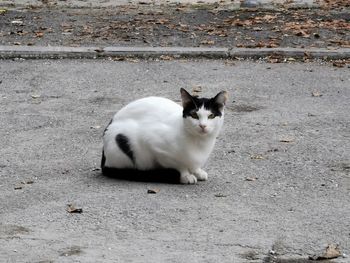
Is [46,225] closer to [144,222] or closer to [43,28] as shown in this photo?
[144,222]

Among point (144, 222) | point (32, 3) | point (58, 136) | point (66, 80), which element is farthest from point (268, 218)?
point (32, 3)

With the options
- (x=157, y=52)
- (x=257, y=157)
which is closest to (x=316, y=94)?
(x=257, y=157)

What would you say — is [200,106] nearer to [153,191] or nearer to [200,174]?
[200,174]

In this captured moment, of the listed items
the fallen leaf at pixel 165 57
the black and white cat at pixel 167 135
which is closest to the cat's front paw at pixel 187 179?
the black and white cat at pixel 167 135

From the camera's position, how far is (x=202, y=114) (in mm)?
6266

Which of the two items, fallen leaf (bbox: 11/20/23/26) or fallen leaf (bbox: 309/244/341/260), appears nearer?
fallen leaf (bbox: 309/244/341/260)

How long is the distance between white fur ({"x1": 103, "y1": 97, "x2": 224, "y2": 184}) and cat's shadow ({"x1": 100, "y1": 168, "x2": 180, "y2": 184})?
0.14 feet

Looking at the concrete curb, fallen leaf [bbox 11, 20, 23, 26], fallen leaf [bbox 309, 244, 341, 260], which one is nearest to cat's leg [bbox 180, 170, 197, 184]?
fallen leaf [bbox 309, 244, 341, 260]

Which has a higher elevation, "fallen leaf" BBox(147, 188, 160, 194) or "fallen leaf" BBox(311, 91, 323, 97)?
"fallen leaf" BBox(147, 188, 160, 194)

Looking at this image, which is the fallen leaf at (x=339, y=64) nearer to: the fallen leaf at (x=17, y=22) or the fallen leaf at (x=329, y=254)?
the fallen leaf at (x=17, y=22)

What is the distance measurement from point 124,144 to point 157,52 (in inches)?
195

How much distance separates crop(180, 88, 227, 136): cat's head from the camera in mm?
6258

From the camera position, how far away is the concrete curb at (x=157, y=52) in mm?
11117

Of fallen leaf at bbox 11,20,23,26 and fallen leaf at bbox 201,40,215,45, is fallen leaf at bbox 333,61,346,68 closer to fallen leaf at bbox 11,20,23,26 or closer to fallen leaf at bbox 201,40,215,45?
fallen leaf at bbox 201,40,215,45
